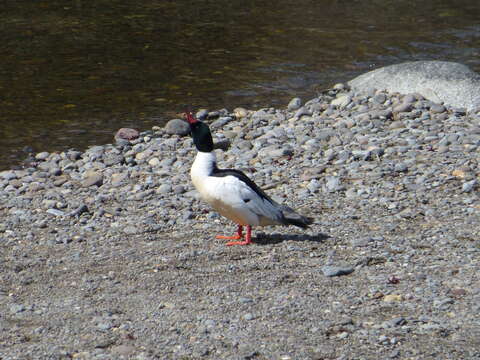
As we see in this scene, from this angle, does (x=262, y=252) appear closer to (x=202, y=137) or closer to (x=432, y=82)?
(x=202, y=137)

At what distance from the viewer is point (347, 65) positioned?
46.3ft

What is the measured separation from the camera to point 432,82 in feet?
35.9

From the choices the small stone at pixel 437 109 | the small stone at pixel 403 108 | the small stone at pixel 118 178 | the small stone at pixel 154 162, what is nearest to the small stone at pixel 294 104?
the small stone at pixel 403 108

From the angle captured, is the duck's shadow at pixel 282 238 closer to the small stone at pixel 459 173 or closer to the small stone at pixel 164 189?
the small stone at pixel 164 189

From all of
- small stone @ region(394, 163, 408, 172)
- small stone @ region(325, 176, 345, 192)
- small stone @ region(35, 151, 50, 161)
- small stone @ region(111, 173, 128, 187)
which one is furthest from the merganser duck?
small stone @ region(35, 151, 50, 161)

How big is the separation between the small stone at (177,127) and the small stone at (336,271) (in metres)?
4.95

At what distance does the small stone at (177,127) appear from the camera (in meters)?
10.3

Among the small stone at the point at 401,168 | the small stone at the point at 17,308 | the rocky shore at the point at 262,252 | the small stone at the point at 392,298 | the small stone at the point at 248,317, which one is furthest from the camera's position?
the small stone at the point at 401,168

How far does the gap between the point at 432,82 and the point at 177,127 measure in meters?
3.63

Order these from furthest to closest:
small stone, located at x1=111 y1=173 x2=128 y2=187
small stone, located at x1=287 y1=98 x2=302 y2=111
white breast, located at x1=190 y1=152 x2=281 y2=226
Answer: small stone, located at x1=287 y1=98 x2=302 y2=111
small stone, located at x1=111 y1=173 x2=128 y2=187
white breast, located at x1=190 y1=152 x2=281 y2=226

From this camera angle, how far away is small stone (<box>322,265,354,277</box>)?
5.67 metres

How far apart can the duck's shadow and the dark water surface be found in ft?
14.8

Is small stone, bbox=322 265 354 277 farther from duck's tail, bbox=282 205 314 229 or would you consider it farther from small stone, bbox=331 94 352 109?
small stone, bbox=331 94 352 109

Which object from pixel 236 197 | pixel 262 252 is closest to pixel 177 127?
pixel 236 197
